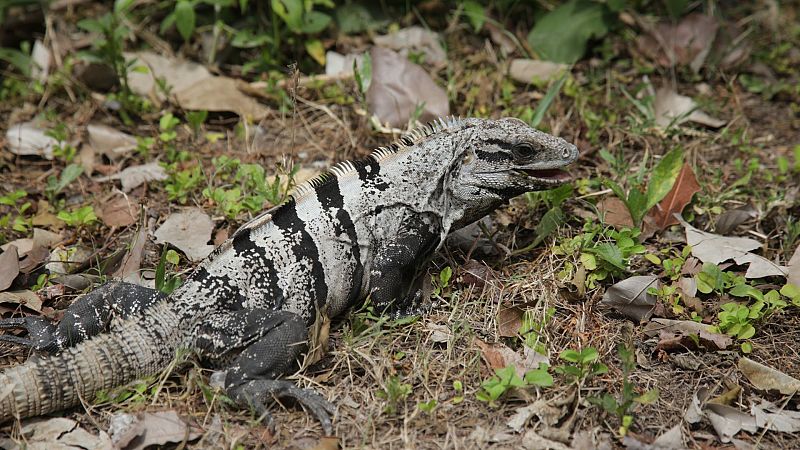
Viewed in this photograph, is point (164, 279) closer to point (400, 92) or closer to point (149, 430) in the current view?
point (149, 430)

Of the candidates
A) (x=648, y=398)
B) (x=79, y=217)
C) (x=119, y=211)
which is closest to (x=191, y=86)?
(x=119, y=211)

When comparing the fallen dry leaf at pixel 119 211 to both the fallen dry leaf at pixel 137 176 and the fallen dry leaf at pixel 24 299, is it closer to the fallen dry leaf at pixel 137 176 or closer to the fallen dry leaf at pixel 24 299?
the fallen dry leaf at pixel 137 176

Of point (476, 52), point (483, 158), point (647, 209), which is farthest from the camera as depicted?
point (476, 52)

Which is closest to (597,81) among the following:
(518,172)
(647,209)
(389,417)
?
(647,209)

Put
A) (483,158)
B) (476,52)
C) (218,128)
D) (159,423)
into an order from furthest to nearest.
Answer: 1. (476,52)
2. (218,128)
3. (483,158)
4. (159,423)

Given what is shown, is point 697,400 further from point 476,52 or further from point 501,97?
point 476,52

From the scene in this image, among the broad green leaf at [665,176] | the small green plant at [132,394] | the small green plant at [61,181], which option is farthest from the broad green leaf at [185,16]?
the broad green leaf at [665,176]

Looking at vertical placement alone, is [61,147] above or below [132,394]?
above
